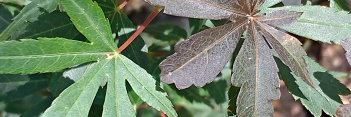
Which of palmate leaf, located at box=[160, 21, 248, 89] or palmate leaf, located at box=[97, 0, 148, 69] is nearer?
palmate leaf, located at box=[160, 21, 248, 89]

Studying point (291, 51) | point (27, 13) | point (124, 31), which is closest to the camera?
point (291, 51)

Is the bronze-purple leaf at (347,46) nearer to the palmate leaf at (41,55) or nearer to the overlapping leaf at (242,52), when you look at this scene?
the overlapping leaf at (242,52)

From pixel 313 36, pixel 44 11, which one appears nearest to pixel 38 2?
pixel 44 11

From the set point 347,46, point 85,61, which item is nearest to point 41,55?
point 85,61

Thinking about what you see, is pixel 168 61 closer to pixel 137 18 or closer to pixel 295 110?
pixel 137 18

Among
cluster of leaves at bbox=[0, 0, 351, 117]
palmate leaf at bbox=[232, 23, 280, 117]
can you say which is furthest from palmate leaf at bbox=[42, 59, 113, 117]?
palmate leaf at bbox=[232, 23, 280, 117]

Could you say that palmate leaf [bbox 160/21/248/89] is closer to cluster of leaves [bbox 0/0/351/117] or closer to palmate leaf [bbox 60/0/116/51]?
cluster of leaves [bbox 0/0/351/117]

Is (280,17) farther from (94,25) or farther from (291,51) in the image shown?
(94,25)
